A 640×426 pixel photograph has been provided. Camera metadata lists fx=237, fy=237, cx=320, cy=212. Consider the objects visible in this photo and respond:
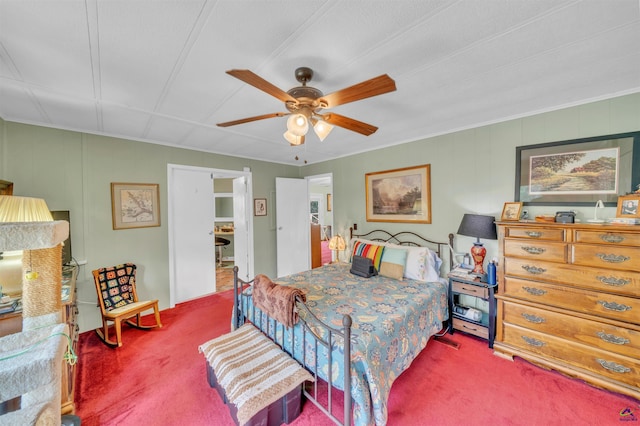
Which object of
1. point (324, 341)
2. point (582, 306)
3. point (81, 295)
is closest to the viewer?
point (324, 341)

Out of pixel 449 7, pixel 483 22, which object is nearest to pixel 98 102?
pixel 449 7

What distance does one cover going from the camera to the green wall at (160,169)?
239 cm

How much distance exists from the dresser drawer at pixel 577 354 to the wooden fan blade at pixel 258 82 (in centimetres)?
288

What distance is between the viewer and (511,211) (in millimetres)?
2494

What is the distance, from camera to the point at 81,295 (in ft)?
9.48

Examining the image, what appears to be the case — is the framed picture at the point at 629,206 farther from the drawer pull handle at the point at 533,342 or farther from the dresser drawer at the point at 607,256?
the drawer pull handle at the point at 533,342

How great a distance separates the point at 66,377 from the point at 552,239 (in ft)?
13.2

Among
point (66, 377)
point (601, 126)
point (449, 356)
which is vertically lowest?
point (449, 356)

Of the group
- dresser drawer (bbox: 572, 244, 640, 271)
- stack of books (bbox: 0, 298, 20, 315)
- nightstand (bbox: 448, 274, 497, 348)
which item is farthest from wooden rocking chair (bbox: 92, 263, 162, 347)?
dresser drawer (bbox: 572, 244, 640, 271)

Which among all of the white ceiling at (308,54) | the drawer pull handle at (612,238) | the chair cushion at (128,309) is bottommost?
the chair cushion at (128,309)

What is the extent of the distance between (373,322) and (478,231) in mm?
1637

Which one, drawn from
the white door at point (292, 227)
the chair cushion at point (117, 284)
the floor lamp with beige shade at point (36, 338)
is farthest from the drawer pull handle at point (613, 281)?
the chair cushion at point (117, 284)

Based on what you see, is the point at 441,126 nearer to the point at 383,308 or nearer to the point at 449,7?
the point at 449,7

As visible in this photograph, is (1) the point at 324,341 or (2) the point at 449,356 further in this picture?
(2) the point at 449,356
